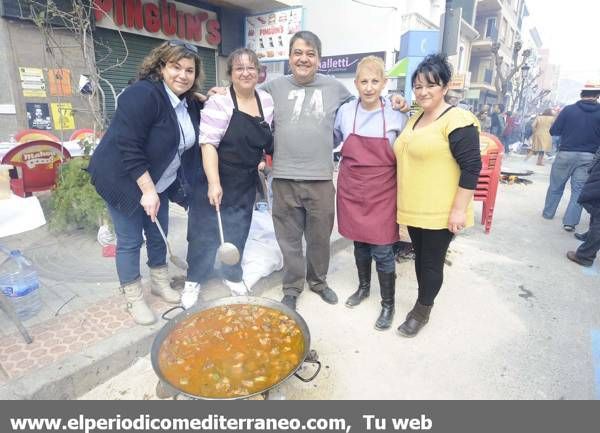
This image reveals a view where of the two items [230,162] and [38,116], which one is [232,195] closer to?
[230,162]

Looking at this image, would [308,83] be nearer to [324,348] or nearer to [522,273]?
[324,348]

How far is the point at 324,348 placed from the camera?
2.68m

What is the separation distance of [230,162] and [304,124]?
23.9 inches

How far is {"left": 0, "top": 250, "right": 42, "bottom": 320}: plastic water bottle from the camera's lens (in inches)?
103

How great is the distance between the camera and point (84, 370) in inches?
87.4

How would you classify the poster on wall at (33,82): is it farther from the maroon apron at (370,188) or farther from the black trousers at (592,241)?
the black trousers at (592,241)

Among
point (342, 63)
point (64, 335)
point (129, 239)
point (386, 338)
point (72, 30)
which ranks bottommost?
point (386, 338)

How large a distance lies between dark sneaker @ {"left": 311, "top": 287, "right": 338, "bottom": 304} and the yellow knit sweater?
3.57ft

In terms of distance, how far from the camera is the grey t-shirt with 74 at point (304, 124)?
267cm

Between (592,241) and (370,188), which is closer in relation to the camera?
(370,188)

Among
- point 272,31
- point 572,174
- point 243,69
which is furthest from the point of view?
point 272,31

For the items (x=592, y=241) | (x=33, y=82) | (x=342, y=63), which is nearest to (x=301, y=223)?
(x=592, y=241)
